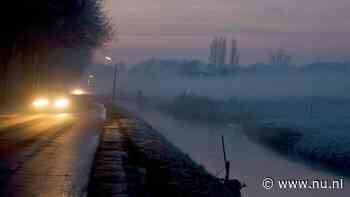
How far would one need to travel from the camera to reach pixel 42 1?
4553cm

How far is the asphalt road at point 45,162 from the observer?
40.5 feet

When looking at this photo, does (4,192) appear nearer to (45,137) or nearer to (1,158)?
(1,158)

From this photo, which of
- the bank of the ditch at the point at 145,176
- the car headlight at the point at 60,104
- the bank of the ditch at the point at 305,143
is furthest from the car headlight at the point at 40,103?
the bank of the ditch at the point at 145,176

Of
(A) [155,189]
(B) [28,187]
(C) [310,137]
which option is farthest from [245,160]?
(B) [28,187]

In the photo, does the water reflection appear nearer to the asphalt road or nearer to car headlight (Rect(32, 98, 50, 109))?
the asphalt road

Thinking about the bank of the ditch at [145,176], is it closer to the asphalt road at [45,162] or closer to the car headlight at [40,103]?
the asphalt road at [45,162]

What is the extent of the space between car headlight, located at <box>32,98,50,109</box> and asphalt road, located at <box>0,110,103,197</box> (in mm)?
28132

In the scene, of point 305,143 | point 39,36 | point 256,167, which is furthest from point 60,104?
point 256,167

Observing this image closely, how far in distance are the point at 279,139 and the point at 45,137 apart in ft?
138
